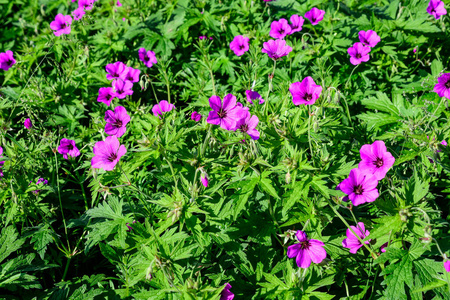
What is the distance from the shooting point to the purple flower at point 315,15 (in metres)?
3.47

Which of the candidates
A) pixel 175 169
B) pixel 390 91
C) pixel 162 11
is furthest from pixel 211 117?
pixel 162 11

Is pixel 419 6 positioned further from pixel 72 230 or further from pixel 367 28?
pixel 72 230

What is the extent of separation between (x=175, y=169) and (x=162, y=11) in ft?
8.38

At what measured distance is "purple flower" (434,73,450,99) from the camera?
7.61ft

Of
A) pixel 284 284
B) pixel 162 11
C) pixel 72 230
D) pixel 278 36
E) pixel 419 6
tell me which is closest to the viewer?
pixel 284 284

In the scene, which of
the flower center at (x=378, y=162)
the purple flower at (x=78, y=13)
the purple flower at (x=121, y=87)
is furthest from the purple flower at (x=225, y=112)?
the purple flower at (x=78, y=13)

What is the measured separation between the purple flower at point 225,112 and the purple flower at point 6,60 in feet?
8.38

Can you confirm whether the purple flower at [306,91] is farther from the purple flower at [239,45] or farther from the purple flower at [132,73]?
the purple flower at [132,73]

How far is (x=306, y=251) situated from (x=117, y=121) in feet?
4.63

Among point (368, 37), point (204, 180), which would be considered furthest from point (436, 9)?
point (204, 180)

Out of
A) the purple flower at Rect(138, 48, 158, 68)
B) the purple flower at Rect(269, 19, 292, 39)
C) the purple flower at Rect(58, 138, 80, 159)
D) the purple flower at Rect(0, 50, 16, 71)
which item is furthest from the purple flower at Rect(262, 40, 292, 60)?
the purple flower at Rect(0, 50, 16, 71)

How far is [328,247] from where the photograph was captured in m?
2.12

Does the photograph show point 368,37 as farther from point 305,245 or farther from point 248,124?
point 305,245

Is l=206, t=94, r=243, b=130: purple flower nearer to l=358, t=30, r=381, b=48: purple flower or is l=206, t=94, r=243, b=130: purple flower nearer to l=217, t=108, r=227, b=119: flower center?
l=217, t=108, r=227, b=119: flower center
